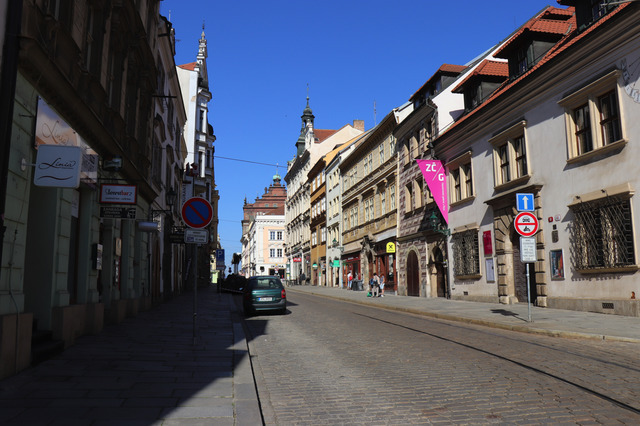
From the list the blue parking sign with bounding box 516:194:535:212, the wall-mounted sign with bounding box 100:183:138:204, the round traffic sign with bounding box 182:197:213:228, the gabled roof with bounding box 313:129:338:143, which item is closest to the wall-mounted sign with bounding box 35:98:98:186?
the wall-mounted sign with bounding box 100:183:138:204

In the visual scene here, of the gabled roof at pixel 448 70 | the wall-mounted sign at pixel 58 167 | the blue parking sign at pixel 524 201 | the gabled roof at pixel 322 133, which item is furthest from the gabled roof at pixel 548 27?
the gabled roof at pixel 322 133

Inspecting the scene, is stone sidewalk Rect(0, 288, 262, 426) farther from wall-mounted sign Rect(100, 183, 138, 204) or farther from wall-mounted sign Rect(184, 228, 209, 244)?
wall-mounted sign Rect(100, 183, 138, 204)

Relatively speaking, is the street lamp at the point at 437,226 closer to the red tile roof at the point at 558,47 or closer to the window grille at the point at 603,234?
the red tile roof at the point at 558,47

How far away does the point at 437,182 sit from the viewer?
26562 millimetres

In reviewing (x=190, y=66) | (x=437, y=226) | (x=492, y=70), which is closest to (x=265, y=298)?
(x=437, y=226)

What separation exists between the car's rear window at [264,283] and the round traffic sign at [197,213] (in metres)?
8.63

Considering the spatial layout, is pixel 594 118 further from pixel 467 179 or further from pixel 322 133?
pixel 322 133

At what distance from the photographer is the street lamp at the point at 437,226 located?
2636 centimetres

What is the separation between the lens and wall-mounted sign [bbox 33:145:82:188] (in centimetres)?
712

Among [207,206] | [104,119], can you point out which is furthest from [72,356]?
[104,119]

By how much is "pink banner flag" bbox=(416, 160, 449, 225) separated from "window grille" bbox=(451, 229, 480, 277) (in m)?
1.62

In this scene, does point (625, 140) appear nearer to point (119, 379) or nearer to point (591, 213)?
point (591, 213)

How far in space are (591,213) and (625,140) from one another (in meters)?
2.46

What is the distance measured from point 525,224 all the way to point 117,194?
10.3 meters
